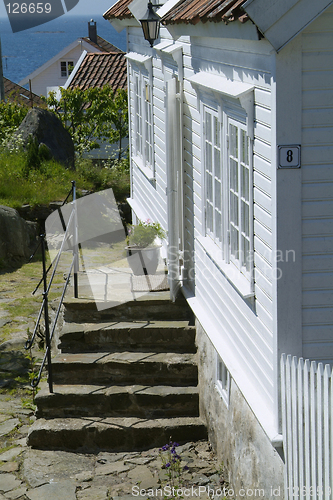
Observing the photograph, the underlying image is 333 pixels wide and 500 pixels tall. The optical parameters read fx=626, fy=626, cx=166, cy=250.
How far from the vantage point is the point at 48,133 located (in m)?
16.5

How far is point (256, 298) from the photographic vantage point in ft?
15.0

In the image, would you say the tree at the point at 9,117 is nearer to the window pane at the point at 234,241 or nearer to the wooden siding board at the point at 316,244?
the window pane at the point at 234,241

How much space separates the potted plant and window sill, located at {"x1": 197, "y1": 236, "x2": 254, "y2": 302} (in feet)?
7.41

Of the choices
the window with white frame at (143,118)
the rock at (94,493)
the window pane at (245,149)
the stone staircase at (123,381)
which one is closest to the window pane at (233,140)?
the window pane at (245,149)

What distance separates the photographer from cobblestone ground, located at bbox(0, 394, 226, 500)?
19.4 feet

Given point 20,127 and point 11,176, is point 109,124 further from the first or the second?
point 11,176

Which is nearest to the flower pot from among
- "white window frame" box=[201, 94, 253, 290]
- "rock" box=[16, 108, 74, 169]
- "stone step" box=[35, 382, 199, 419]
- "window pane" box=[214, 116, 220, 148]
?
"stone step" box=[35, 382, 199, 419]

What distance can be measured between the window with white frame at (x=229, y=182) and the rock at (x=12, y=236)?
306 inches

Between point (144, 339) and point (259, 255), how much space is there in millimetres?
3321

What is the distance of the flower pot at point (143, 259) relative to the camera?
8.54 meters

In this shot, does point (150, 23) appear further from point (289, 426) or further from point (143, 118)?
point (289, 426)

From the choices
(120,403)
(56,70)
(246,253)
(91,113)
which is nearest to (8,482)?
(120,403)

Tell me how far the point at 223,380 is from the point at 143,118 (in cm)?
535

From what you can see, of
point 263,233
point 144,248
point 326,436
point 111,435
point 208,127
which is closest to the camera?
point 326,436
